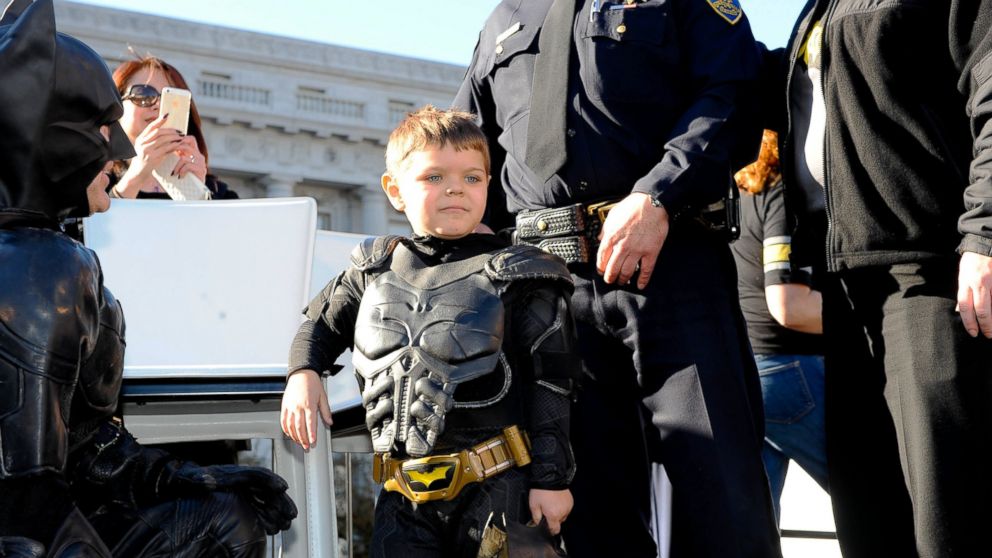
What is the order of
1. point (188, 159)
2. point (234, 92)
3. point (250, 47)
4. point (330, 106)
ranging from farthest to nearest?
point (330, 106), point (250, 47), point (234, 92), point (188, 159)

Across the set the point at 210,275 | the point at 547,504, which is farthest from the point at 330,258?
the point at 547,504

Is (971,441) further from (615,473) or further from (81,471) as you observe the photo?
(81,471)

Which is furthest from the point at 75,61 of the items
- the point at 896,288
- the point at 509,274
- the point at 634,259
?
the point at 896,288

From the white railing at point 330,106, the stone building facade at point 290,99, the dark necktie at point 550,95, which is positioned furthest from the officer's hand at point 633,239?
the white railing at point 330,106

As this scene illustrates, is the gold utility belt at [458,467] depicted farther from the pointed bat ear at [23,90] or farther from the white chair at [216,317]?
the pointed bat ear at [23,90]

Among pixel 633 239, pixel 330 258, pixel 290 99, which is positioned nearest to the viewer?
pixel 633 239

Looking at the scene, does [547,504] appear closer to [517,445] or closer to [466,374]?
[517,445]

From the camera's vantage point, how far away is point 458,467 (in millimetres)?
2678

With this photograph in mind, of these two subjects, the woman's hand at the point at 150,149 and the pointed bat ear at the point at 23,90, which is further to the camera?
the woman's hand at the point at 150,149

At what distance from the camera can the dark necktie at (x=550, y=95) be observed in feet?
9.98

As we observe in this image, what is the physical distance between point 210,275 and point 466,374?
3.90 feet

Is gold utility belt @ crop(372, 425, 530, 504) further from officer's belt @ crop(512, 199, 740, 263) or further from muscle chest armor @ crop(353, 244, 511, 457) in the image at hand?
officer's belt @ crop(512, 199, 740, 263)

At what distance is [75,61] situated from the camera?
2.39 m

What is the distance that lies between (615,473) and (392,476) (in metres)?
0.58
